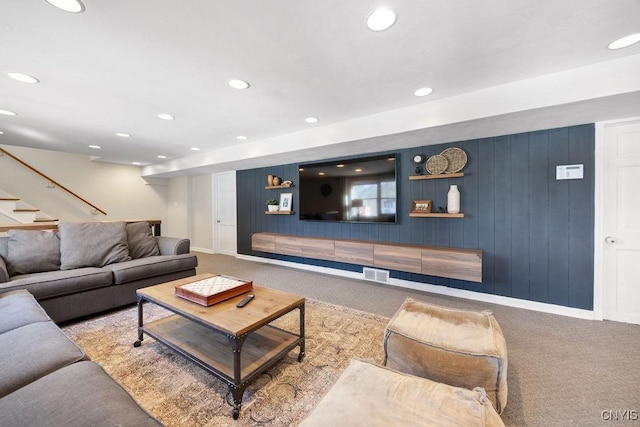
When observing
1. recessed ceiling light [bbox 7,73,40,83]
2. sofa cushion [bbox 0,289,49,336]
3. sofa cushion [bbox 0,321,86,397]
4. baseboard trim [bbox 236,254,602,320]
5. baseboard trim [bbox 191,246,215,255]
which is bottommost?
baseboard trim [bbox 236,254,602,320]

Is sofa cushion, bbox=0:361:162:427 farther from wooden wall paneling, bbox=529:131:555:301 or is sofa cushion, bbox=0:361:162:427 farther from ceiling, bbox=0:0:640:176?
wooden wall paneling, bbox=529:131:555:301

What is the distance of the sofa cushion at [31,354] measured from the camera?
100cm

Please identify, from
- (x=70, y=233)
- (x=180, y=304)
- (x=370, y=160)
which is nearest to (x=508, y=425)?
(x=180, y=304)

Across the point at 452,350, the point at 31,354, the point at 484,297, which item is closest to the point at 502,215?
the point at 484,297

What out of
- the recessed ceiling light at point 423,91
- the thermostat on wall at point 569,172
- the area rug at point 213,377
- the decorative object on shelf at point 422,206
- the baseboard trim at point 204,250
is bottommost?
the area rug at point 213,377

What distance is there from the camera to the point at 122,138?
405 centimetres

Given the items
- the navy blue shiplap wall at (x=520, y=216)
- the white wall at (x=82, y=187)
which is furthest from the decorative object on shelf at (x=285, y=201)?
the white wall at (x=82, y=187)

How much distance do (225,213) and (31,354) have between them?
516 centimetres

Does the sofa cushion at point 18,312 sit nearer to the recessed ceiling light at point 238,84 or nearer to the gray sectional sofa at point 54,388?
the gray sectional sofa at point 54,388

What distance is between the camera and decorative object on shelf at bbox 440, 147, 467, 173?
10.4 feet

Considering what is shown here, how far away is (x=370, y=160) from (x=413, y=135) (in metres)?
0.87

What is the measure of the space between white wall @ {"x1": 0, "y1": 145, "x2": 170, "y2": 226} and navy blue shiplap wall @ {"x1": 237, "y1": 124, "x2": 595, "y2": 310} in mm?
6825

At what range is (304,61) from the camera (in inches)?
75.7

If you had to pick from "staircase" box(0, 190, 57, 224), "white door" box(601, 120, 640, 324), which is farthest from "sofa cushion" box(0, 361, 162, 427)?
"staircase" box(0, 190, 57, 224)
